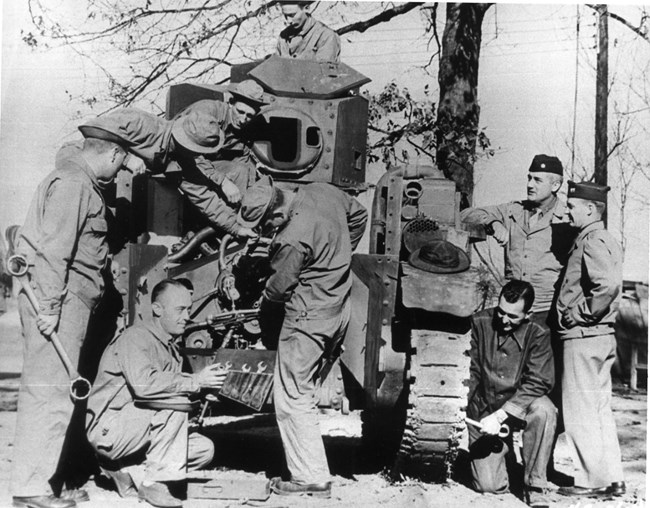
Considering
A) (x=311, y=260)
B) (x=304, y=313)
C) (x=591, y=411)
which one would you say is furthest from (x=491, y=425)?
(x=311, y=260)

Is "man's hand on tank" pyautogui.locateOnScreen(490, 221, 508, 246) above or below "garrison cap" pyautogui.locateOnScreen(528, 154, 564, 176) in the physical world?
below

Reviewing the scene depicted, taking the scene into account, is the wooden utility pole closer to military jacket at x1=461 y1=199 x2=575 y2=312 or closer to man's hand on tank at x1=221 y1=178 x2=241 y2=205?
military jacket at x1=461 y1=199 x2=575 y2=312

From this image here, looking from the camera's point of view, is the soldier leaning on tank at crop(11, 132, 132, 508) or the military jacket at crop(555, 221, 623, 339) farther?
the military jacket at crop(555, 221, 623, 339)

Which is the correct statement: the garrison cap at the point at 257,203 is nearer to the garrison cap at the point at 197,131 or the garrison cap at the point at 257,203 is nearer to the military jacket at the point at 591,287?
the garrison cap at the point at 197,131

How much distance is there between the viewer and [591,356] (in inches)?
302

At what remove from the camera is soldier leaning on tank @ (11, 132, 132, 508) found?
21.7 feet

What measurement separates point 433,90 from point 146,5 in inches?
136

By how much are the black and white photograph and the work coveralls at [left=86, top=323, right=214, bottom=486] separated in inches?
0.6

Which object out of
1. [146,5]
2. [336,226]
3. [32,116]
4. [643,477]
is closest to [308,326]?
[336,226]

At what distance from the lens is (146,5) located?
1052 centimetres

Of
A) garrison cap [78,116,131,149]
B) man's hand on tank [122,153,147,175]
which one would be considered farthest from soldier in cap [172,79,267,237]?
garrison cap [78,116,131,149]

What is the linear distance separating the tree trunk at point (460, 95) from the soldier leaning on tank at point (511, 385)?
4087 millimetres

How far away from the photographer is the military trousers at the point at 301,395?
7086mm

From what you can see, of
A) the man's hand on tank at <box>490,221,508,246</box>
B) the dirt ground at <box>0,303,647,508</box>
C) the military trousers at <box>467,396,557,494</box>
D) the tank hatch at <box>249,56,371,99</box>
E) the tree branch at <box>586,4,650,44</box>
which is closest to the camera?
the dirt ground at <box>0,303,647,508</box>
